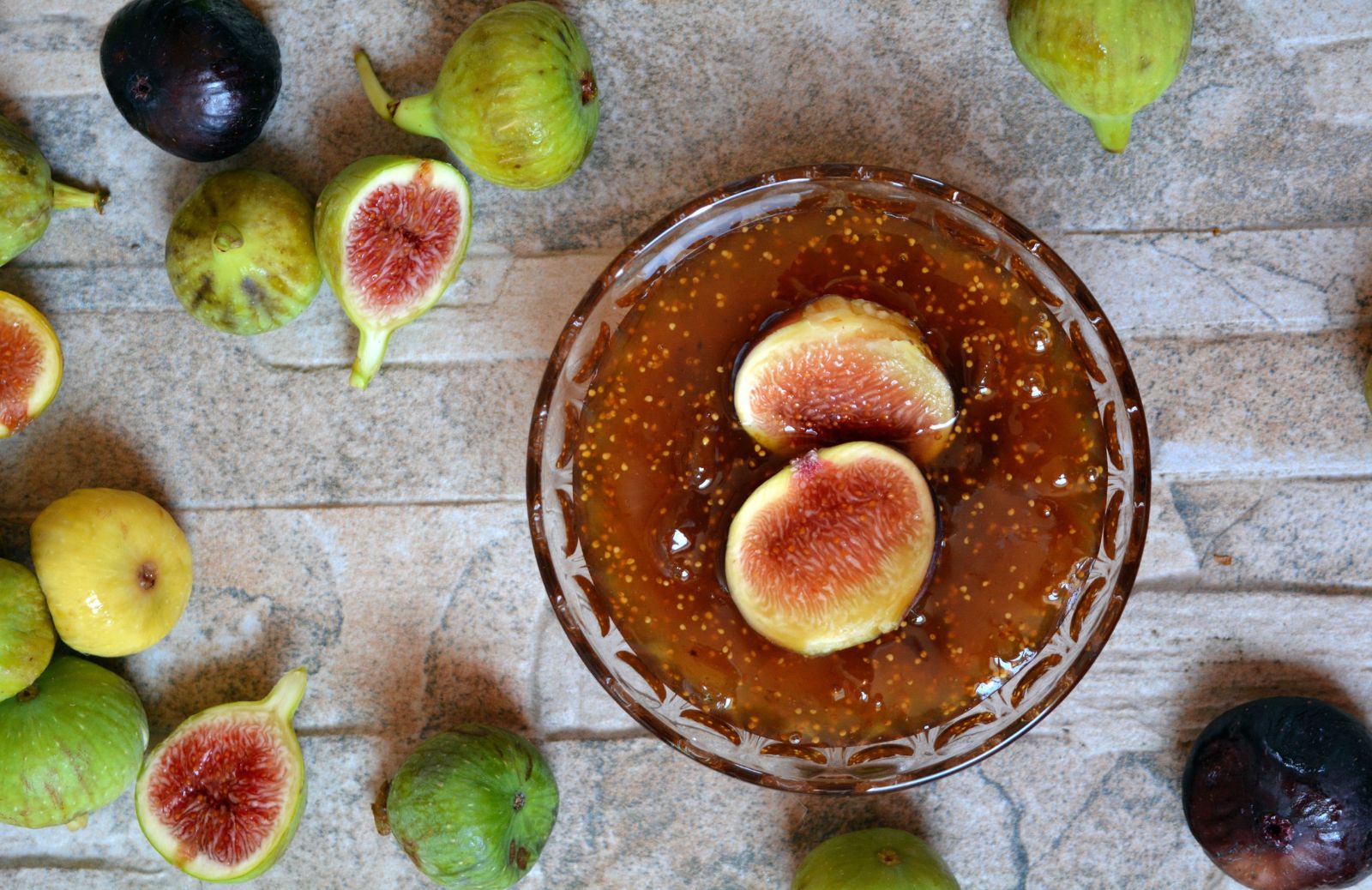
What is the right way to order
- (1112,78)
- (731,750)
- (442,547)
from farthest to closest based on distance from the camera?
(442,547)
(731,750)
(1112,78)

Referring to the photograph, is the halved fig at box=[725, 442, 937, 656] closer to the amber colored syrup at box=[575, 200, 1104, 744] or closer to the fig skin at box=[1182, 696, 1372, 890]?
the amber colored syrup at box=[575, 200, 1104, 744]

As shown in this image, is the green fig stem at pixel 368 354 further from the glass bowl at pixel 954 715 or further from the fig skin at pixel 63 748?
the fig skin at pixel 63 748

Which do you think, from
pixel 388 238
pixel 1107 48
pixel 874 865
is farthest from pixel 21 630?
pixel 1107 48

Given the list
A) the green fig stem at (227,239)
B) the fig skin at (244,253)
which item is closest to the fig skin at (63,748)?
the fig skin at (244,253)

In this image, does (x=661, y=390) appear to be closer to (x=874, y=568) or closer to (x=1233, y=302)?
(x=874, y=568)

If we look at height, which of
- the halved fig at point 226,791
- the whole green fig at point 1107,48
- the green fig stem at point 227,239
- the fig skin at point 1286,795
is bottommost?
the halved fig at point 226,791

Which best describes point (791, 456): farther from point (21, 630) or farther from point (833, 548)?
point (21, 630)

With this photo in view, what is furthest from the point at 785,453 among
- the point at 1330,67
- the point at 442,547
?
the point at 1330,67
